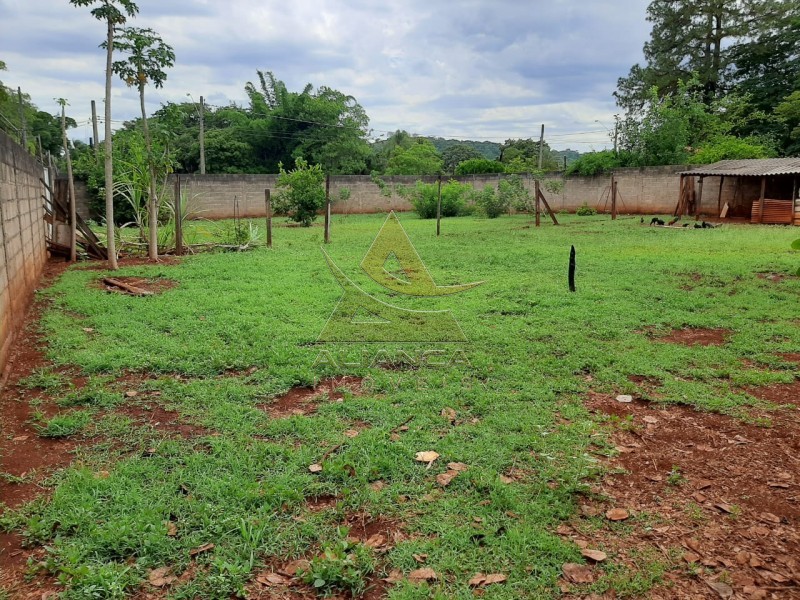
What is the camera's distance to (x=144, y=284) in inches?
277

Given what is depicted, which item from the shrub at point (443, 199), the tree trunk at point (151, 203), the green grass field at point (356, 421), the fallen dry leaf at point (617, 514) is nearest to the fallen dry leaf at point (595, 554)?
the green grass field at point (356, 421)

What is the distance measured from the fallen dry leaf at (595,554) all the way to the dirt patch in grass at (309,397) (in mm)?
1811

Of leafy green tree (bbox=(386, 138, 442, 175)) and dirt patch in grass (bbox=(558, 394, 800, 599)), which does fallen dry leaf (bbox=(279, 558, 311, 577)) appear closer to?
dirt patch in grass (bbox=(558, 394, 800, 599))

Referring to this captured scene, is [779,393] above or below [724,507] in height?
above

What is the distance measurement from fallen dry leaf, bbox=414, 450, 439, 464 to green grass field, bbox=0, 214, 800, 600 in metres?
0.05

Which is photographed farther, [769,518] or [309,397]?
[309,397]

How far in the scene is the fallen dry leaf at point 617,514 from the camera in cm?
229

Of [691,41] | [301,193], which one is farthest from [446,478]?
[691,41]

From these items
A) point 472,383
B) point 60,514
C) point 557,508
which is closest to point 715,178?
point 472,383

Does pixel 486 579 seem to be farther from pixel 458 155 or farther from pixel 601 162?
pixel 458 155

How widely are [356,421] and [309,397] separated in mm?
502

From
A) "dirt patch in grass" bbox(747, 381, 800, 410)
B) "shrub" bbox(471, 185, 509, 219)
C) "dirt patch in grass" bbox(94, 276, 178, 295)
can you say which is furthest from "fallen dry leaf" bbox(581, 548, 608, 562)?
"shrub" bbox(471, 185, 509, 219)

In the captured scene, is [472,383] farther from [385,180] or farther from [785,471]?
[385,180]

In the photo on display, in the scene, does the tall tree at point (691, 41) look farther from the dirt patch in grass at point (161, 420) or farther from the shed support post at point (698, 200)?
the dirt patch in grass at point (161, 420)
